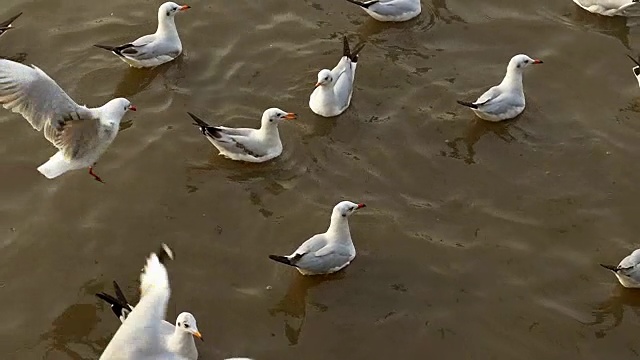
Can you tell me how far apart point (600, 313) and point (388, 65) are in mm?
4298

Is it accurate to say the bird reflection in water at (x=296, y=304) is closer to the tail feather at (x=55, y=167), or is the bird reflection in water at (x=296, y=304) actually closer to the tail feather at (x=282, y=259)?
the tail feather at (x=282, y=259)

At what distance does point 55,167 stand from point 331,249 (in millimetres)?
3062

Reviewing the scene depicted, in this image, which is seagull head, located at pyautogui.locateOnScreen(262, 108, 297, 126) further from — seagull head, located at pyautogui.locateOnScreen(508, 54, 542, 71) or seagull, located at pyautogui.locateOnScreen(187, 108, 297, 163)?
seagull head, located at pyautogui.locateOnScreen(508, 54, 542, 71)

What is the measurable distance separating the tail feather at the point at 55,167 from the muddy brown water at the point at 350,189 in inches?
16.5

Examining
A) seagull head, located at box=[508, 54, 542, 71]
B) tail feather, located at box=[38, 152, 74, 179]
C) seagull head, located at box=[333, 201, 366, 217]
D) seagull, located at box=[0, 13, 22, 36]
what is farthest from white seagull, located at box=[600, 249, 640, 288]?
seagull, located at box=[0, 13, 22, 36]

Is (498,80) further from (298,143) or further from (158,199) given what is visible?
(158,199)

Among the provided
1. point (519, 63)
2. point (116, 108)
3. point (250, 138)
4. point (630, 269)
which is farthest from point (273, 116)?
point (630, 269)

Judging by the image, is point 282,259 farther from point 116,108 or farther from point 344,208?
point 116,108

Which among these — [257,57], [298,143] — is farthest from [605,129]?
[257,57]

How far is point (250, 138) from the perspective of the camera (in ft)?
29.0

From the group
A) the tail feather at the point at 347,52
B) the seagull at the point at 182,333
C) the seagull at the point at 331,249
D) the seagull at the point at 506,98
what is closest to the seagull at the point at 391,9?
the tail feather at the point at 347,52

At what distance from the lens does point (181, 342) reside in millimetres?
6629

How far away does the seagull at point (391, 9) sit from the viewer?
35.0ft

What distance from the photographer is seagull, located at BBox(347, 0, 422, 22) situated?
10.7m
